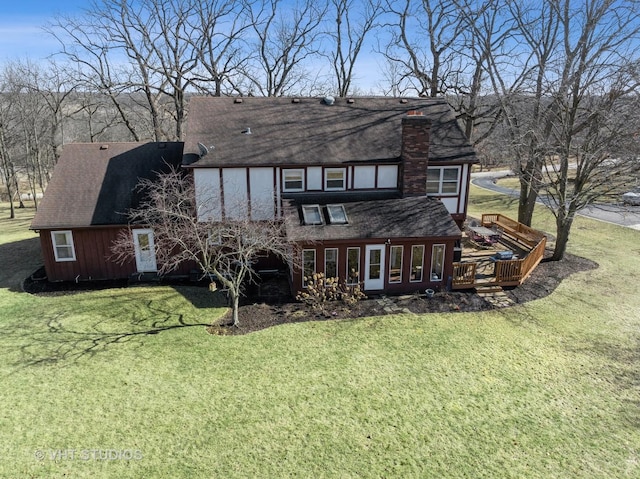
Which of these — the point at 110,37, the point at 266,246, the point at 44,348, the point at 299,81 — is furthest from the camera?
the point at 299,81

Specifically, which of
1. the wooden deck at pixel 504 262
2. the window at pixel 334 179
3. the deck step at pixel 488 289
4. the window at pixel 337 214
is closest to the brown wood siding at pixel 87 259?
the window at pixel 337 214

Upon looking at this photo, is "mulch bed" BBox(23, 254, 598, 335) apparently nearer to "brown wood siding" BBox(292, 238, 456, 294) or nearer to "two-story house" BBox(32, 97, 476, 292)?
"brown wood siding" BBox(292, 238, 456, 294)

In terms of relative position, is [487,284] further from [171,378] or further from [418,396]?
[171,378]

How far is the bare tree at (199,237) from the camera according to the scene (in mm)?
14094

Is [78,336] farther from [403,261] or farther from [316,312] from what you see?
[403,261]

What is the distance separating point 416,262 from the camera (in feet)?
55.3

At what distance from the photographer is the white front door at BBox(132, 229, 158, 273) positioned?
58.9ft

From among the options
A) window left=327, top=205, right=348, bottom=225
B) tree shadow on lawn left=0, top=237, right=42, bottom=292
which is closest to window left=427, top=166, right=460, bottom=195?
window left=327, top=205, right=348, bottom=225

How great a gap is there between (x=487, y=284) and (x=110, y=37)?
1238 inches

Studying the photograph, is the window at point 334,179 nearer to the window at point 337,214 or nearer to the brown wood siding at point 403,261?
the window at point 337,214

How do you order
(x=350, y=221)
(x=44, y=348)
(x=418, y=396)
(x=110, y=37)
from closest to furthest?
(x=418, y=396) → (x=44, y=348) → (x=350, y=221) → (x=110, y=37)

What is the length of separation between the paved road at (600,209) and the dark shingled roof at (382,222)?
729 cm

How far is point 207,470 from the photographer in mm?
8320

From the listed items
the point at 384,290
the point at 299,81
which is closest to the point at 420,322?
the point at 384,290
